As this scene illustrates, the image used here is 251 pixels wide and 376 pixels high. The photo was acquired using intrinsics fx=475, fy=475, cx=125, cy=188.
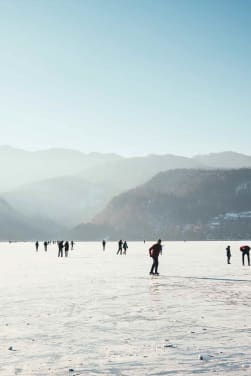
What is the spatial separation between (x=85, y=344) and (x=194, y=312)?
4546 millimetres

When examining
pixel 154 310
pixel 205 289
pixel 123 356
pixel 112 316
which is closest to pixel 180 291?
A: pixel 205 289

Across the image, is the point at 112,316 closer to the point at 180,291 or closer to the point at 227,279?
the point at 180,291

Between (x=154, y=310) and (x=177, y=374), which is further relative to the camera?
(x=154, y=310)

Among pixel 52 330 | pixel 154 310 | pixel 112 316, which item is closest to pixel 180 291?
pixel 154 310

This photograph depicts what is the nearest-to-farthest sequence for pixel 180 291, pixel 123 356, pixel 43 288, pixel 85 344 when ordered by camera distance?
1. pixel 123 356
2. pixel 85 344
3. pixel 180 291
4. pixel 43 288

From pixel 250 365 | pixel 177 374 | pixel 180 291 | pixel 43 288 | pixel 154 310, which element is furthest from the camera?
pixel 43 288

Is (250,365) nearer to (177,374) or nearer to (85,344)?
(177,374)

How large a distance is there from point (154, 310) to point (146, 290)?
5.06 metres

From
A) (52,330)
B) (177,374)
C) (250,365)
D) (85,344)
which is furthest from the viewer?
(52,330)

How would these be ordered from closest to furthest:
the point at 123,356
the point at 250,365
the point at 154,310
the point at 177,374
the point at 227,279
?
the point at 177,374, the point at 250,365, the point at 123,356, the point at 154,310, the point at 227,279

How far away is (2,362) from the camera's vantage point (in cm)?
754

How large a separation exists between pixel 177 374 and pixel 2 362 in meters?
2.79

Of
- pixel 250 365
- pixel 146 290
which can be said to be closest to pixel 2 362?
pixel 250 365

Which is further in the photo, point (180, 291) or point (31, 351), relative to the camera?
point (180, 291)
